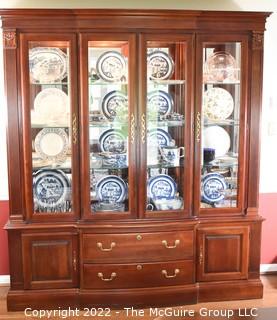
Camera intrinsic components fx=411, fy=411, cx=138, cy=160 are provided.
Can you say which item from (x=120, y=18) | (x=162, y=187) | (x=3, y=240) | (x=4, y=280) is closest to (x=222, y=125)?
(x=162, y=187)

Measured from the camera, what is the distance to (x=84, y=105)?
2756 millimetres

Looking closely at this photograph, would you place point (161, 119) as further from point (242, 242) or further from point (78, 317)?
point (78, 317)

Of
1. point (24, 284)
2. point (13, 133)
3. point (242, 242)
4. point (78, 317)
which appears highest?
point (13, 133)

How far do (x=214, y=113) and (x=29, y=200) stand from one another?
1438 mm

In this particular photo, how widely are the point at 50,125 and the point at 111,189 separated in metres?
0.62

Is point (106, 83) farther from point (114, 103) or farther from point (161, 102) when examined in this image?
point (161, 102)

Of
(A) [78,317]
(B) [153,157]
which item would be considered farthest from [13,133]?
(A) [78,317]

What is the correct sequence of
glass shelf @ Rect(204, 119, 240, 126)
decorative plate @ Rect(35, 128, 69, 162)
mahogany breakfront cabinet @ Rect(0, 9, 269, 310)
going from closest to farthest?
1. mahogany breakfront cabinet @ Rect(0, 9, 269, 310)
2. decorative plate @ Rect(35, 128, 69, 162)
3. glass shelf @ Rect(204, 119, 240, 126)

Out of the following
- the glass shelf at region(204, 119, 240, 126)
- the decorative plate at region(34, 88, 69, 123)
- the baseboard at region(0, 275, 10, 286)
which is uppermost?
the decorative plate at region(34, 88, 69, 123)

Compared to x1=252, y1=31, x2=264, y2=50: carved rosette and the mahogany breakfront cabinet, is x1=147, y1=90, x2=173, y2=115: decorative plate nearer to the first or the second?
the mahogany breakfront cabinet

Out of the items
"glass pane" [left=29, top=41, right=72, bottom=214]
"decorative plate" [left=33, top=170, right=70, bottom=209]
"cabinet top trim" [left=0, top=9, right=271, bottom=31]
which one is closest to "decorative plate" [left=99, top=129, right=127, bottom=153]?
"glass pane" [left=29, top=41, right=72, bottom=214]

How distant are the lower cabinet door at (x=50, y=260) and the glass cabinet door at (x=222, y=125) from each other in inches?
39.1

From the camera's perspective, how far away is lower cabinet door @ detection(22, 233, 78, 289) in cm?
286

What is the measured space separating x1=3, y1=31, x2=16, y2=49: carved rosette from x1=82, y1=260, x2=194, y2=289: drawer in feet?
5.13
